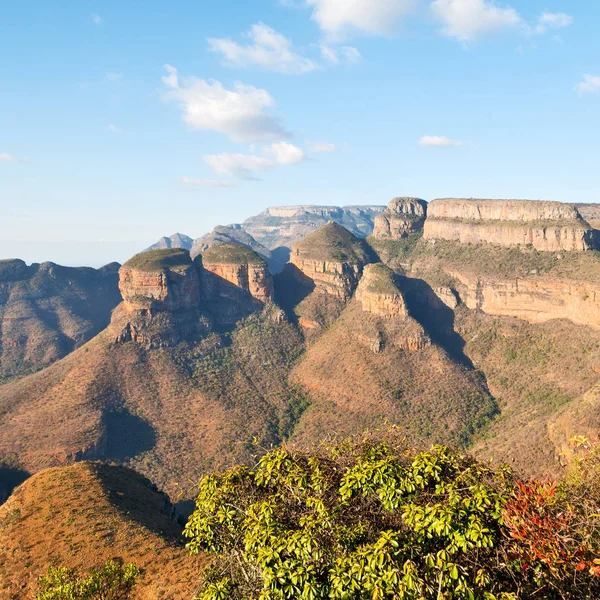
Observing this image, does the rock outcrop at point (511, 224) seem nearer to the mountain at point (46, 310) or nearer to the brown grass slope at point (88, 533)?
the brown grass slope at point (88, 533)

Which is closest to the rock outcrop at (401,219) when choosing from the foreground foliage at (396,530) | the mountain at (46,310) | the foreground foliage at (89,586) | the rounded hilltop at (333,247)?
the rounded hilltop at (333,247)

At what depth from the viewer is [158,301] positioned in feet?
287

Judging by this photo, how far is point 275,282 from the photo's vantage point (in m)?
115

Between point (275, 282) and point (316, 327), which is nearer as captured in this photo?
point (316, 327)

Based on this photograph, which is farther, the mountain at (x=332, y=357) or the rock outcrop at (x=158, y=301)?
the rock outcrop at (x=158, y=301)

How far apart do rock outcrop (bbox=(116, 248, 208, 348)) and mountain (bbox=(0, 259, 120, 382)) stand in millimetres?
37234

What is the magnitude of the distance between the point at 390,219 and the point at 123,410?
313 feet

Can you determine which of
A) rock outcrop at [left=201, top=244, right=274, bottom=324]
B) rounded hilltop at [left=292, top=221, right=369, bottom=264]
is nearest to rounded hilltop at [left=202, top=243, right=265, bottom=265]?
rock outcrop at [left=201, top=244, right=274, bottom=324]

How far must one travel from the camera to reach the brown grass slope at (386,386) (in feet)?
223

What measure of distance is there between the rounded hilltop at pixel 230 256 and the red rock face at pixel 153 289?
11.9 meters

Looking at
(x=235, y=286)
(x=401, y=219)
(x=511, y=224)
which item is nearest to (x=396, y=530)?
(x=235, y=286)

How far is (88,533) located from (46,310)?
367 feet

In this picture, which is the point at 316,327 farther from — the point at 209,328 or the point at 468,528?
the point at 468,528

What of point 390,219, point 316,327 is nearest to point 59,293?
point 316,327
